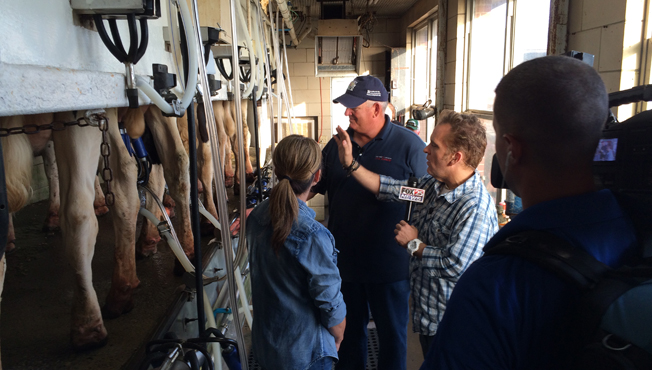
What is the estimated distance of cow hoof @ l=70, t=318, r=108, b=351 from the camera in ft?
5.15

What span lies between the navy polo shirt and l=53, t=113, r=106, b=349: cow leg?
45.5 inches

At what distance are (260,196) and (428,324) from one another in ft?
5.13

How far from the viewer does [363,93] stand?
2258 millimetres

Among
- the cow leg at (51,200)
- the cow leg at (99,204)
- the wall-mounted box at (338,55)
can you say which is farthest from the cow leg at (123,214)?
the wall-mounted box at (338,55)

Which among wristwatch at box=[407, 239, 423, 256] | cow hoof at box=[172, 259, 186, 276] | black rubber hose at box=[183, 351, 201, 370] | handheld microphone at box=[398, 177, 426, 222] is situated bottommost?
cow hoof at box=[172, 259, 186, 276]

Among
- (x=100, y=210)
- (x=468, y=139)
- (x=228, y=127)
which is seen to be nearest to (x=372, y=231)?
(x=468, y=139)

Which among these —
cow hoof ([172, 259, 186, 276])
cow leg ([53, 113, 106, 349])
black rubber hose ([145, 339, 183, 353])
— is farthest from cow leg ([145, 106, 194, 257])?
black rubber hose ([145, 339, 183, 353])

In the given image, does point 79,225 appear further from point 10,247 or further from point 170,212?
point 170,212

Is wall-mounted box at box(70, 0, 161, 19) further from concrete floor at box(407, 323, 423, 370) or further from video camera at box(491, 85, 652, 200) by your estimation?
concrete floor at box(407, 323, 423, 370)

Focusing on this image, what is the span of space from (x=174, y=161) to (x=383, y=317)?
1555 mm

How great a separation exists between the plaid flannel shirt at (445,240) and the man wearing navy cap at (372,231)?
381mm

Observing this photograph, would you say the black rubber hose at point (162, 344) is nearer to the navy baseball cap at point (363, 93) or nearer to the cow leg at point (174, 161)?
the cow leg at point (174, 161)

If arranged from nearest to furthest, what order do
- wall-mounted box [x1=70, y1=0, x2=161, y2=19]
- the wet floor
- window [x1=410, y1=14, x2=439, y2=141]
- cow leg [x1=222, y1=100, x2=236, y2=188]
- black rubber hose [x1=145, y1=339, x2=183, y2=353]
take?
1. wall-mounted box [x1=70, y1=0, x2=161, y2=19]
2. black rubber hose [x1=145, y1=339, x2=183, y2=353]
3. the wet floor
4. cow leg [x1=222, y1=100, x2=236, y2=188]
5. window [x1=410, y1=14, x2=439, y2=141]

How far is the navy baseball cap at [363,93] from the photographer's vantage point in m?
2.23
